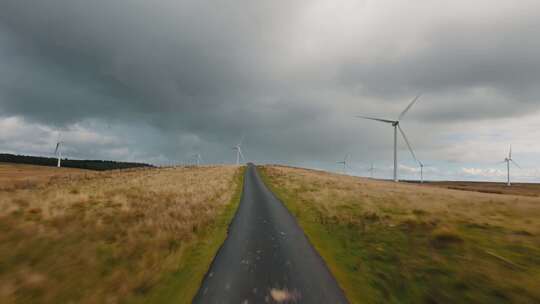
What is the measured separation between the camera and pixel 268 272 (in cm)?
795

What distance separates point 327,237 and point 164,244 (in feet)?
26.6

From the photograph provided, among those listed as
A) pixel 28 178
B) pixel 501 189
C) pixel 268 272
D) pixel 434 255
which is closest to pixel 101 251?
pixel 268 272

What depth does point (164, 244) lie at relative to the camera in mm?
10195

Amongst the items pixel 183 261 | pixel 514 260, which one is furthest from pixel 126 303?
pixel 514 260

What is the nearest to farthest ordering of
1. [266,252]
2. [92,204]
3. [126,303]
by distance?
1. [126,303]
2. [266,252]
3. [92,204]

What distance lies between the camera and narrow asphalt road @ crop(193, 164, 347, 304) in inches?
255

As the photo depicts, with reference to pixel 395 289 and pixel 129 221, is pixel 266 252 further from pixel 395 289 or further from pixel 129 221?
pixel 129 221

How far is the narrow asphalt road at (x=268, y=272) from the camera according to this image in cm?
648

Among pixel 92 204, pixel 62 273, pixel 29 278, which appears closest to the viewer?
pixel 29 278

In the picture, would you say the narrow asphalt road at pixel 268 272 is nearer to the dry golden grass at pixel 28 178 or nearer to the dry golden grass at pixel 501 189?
the dry golden grass at pixel 28 178

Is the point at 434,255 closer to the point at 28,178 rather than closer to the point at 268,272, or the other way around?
the point at 268,272

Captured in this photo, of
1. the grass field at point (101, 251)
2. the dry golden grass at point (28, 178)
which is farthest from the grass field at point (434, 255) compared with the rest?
the dry golden grass at point (28, 178)

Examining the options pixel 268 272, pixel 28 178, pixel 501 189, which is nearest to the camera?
pixel 268 272

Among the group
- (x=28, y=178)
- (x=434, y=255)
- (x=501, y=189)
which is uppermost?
(x=501, y=189)
